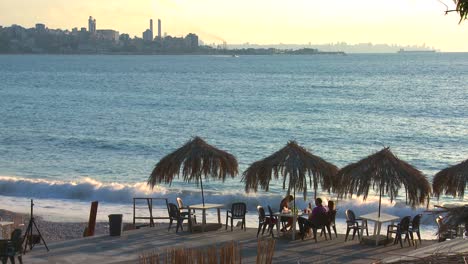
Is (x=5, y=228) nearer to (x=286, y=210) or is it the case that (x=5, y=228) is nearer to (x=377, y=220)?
(x=286, y=210)

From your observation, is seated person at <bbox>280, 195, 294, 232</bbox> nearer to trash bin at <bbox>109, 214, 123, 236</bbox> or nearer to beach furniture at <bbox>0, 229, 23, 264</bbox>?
trash bin at <bbox>109, 214, 123, 236</bbox>

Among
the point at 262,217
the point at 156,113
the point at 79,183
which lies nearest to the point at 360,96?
the point at 156,113

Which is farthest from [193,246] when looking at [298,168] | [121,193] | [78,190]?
[78,190]

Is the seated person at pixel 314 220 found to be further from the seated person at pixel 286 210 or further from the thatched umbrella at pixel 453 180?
the thatched umbrella at pixel 453 180

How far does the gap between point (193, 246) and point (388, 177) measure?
162 inches

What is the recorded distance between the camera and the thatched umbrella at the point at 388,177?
16.4 m

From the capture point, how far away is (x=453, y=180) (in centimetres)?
1725

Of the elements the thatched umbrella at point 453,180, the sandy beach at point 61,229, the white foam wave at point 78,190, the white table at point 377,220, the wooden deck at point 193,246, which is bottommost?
the white foam wave at point 78,190

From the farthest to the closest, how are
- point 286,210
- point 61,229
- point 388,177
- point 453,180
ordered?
point 61,229
point 286,210
point 453,180
point 388,177

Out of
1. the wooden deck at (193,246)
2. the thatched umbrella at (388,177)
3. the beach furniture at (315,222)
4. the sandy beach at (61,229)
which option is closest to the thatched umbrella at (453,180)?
the thatched umbrella at (388,177)

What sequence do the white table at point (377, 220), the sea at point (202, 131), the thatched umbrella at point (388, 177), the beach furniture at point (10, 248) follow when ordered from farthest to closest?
1. the sea at point (202, 131)
2. the white table at point (377, 220)
3. the thatched umbrella at point (388, 177)
4. the beach furniture at point (10, 248)

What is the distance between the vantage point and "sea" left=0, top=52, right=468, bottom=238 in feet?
106

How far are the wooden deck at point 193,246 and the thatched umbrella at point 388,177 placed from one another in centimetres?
109

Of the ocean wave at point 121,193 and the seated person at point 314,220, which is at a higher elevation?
the seated person at point 314,220
